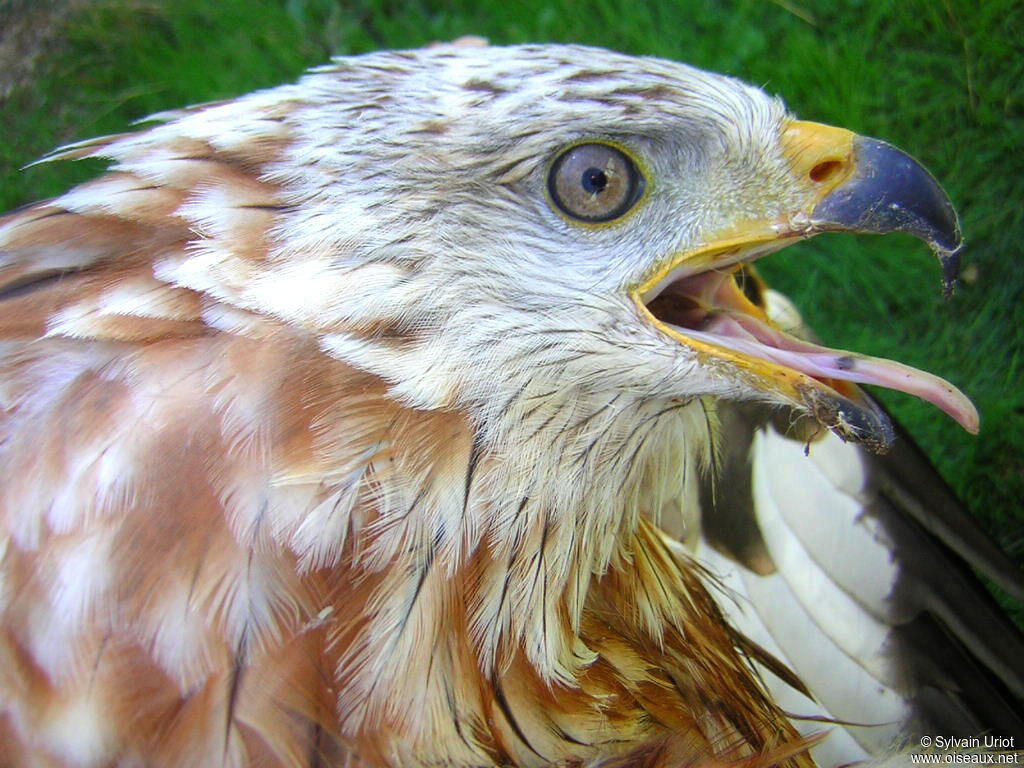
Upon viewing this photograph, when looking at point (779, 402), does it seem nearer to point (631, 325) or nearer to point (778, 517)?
point (631, 325)

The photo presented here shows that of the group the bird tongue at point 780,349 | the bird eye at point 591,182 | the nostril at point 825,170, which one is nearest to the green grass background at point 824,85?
the bird tongue at point 780,349

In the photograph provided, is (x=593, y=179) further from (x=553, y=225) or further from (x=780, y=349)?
(x=780, y=349)

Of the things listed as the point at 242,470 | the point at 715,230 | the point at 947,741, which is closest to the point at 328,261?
the point at 242,470

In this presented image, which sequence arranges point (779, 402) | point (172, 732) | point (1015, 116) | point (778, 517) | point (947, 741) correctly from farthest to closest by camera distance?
point (1015, 116), point (778, 517), point (947, 741), point (779, 402), point (172, 732)

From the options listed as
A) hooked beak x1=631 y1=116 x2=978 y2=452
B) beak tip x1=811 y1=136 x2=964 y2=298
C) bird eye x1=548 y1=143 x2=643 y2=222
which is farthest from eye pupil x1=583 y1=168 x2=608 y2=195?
beak tip x1=811 y1=136 x2=964 y2=298

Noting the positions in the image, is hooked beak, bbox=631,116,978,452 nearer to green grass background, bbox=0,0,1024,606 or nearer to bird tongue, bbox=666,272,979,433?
bird tongue, bbox=666,272,979,433

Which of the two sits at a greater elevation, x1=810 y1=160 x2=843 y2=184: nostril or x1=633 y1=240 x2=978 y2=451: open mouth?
x1=810 y1=160 x2=843 y2=184: nostril
